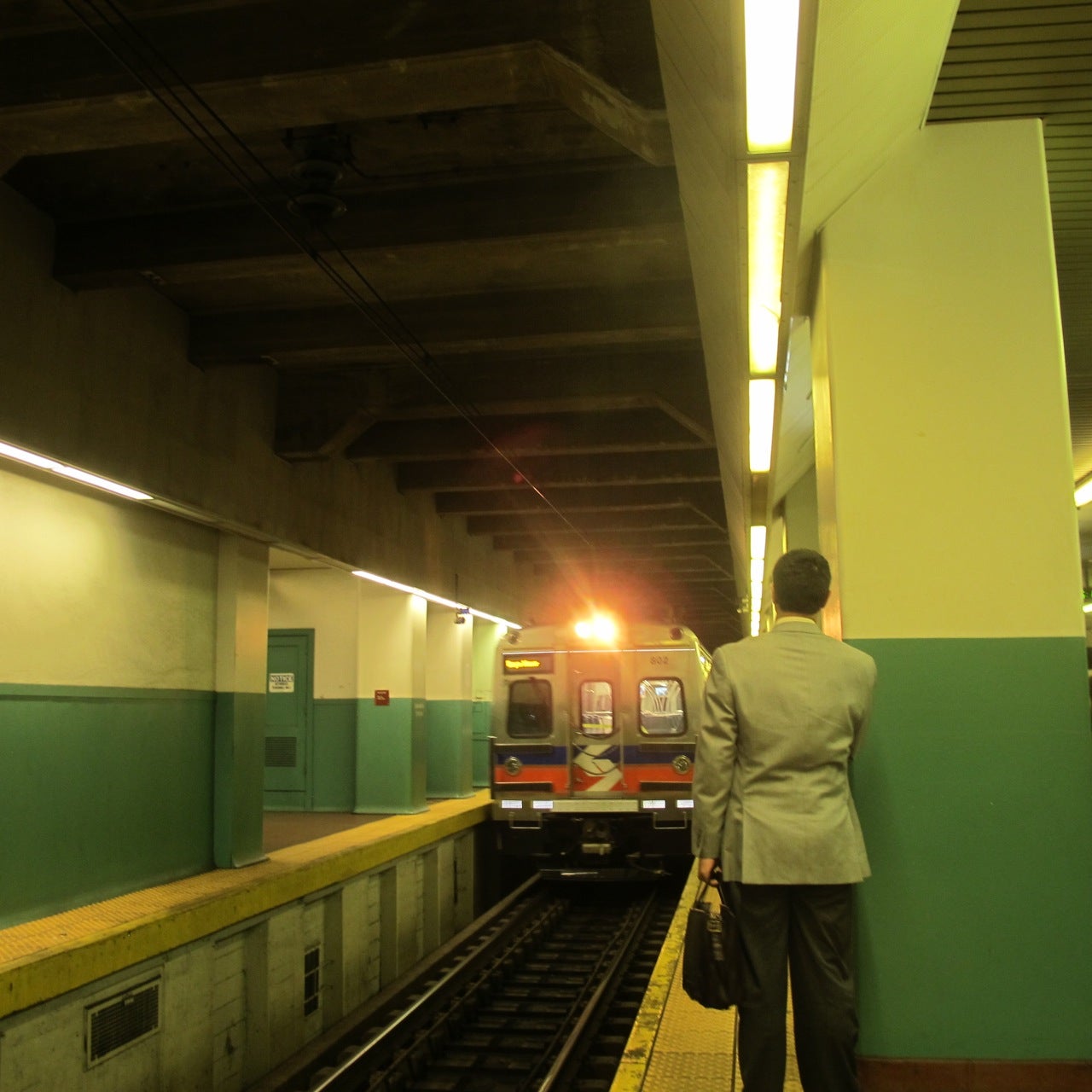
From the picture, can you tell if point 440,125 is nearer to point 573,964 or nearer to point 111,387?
point 111,387

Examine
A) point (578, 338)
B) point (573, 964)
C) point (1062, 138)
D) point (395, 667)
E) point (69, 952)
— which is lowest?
point (573, 964)

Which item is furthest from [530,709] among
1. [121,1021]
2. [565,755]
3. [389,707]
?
[121,1021]

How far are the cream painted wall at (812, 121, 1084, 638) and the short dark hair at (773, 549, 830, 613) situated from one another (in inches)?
11.7

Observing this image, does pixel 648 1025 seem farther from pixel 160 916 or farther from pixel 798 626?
pixel 160 916

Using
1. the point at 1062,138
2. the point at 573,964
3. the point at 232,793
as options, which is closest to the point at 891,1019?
the point at 1062,138

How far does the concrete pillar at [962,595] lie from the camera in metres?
3.25

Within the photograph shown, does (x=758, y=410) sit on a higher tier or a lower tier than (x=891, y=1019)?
higher

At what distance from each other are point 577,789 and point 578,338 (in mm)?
5856

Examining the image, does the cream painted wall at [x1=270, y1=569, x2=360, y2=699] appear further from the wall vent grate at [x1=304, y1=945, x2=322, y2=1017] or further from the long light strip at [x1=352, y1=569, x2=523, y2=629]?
the wall vent grate at [x1=304, y1=945, x2=322, y2=1017]

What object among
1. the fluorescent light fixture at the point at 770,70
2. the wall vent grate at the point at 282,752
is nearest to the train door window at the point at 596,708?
the wall vent grate at the point at 282,752

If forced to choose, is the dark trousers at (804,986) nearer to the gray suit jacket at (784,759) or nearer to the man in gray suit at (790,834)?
the man in gray suit at (790,834)

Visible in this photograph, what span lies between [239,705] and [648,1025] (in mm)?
5057

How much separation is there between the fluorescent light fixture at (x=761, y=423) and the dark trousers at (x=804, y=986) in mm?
3013

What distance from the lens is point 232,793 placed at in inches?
330
